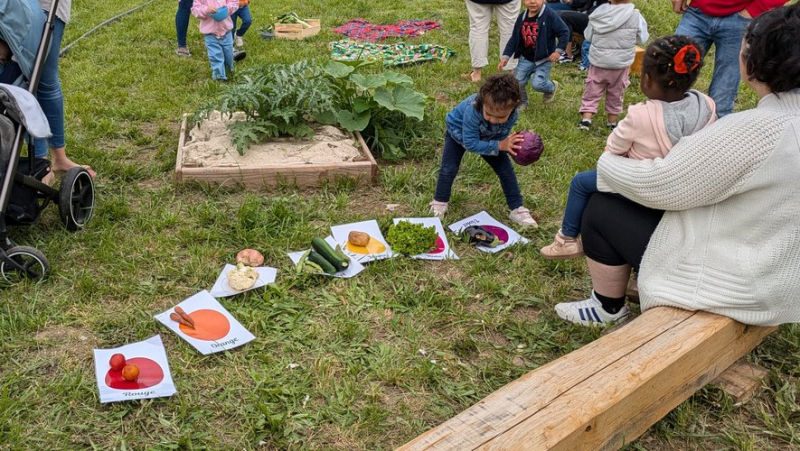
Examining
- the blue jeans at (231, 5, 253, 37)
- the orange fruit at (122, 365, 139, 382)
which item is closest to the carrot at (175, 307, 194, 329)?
the orange fruit at (122, 365, 139, 382)

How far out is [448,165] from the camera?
4.26 metres

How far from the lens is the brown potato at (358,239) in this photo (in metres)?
3.84

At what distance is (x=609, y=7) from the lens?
227 inches

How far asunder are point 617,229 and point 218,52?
16.8 ft

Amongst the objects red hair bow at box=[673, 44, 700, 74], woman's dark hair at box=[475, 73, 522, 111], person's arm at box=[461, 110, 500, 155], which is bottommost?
person's arm at box=[461, 110, 500, 155]

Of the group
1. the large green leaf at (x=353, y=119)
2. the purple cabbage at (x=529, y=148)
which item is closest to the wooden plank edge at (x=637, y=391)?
the purple cabbage at (x=529, y=148)

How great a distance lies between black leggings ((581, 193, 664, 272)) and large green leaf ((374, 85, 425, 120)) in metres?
2.41

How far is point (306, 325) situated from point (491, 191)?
197 cm

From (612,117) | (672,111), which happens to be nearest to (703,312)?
(672,111)

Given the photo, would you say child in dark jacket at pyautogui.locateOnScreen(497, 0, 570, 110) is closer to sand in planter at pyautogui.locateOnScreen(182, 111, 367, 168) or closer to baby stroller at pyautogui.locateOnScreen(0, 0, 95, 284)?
sand in planter at pyautogui.locateOnScreen(182, 111, 367, 168)

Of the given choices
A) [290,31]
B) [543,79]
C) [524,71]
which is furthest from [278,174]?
[290,31]

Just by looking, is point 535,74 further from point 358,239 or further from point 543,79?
point 358,239

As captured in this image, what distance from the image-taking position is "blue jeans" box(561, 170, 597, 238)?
3207mm

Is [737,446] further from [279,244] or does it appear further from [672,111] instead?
[279,244]
